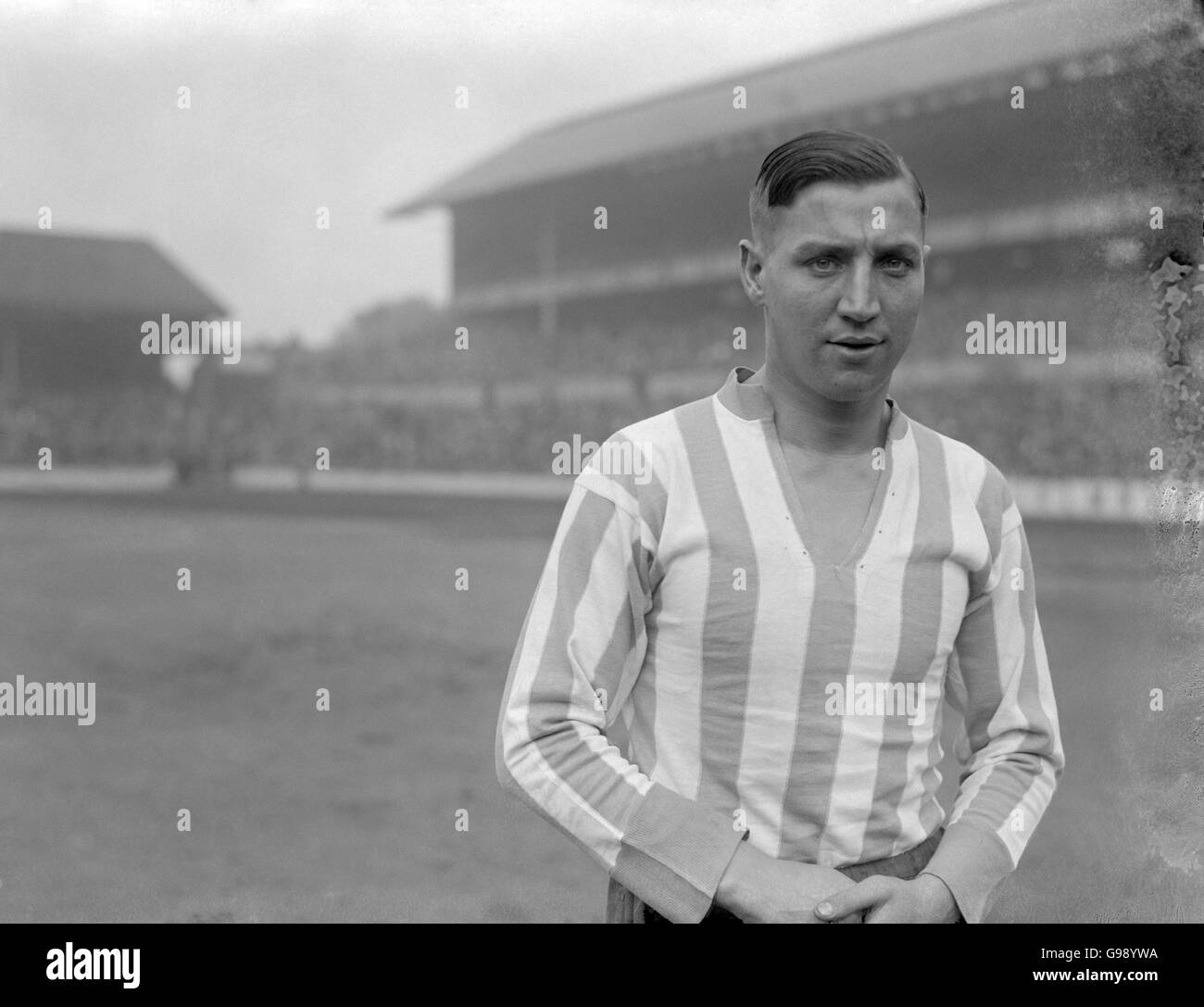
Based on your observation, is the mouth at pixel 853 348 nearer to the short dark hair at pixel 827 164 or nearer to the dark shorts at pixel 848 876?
the short dark hair at pixel 827 164

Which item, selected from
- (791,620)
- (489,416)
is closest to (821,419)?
(791,620)

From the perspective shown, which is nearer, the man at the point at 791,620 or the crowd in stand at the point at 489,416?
the man at the point at 791,620

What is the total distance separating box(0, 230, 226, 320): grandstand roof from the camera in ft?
11.9

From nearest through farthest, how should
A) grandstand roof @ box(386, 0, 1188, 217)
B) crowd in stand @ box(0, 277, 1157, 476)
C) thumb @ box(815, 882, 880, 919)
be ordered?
thumb @ box(815, 882, 880, 919) → grandstand roof @ box(386, 0, 1188, 217) → crowd in stand @ box(0, 277, 1157, 476)

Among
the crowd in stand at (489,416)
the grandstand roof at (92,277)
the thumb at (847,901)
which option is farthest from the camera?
the crowd in stand at (489,416)

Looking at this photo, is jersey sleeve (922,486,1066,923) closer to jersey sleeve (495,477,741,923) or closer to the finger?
the finger

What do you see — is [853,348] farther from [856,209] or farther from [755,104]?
[755,104]

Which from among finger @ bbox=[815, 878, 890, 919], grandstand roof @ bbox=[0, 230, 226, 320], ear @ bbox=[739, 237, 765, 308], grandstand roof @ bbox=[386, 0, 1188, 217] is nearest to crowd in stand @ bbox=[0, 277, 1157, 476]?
grandstand roof @ bbox=[0, 230, 226, 320]

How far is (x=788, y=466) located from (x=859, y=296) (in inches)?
4.8

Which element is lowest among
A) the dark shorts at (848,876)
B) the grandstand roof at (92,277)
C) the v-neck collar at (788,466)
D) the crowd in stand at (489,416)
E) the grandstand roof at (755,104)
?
the dark shorts at (848,876)

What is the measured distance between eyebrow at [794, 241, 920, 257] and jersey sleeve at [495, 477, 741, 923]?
0.20m

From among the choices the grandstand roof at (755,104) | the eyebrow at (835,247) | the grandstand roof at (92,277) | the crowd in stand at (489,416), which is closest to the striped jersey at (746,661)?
the eyebrow at (835,247)

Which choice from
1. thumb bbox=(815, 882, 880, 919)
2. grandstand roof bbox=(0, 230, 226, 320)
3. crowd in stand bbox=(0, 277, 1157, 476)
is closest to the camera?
thumb bbox=(815, 882, 880, 919)

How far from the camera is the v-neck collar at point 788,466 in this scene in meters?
0.76
